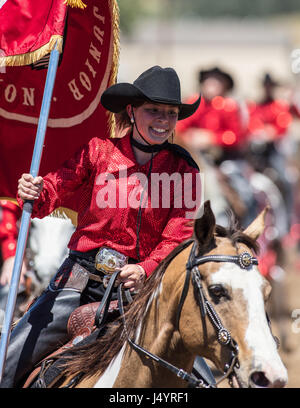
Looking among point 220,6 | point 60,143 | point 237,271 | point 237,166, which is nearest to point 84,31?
point 60,143

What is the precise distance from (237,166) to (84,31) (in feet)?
20.5

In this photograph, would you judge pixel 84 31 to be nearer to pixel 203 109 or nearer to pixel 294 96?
pixel 203 109

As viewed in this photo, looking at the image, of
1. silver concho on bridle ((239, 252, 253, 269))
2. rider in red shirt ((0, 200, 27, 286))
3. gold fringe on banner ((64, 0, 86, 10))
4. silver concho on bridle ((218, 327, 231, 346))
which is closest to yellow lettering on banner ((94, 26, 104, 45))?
gold fringe on banner ((64, 0, 86, 10))

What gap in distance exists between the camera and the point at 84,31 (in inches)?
177

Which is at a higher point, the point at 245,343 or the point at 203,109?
the point at 203,109

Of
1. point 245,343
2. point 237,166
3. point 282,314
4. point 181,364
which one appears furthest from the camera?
point 237,166

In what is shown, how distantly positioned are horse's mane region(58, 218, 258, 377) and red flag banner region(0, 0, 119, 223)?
1454 mm

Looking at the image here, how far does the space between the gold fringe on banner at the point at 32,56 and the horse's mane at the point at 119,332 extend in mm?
1424

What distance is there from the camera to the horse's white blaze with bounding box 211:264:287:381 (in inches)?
111

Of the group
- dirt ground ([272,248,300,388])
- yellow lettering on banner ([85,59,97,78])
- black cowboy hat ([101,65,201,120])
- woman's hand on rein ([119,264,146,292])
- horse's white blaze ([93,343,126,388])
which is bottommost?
dirt ground ([272,248,300,388])

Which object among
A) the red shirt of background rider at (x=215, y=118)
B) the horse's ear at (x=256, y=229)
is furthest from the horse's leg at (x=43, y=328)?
the red shirt of background rider at (x=215, y=118)

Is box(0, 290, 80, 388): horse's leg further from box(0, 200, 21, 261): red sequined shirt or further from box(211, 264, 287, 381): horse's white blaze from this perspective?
box(0, 200, 21, 261): red sequined shirt

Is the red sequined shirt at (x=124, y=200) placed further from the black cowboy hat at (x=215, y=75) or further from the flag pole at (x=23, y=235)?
the black cowboy hat at (x=215, y=75)

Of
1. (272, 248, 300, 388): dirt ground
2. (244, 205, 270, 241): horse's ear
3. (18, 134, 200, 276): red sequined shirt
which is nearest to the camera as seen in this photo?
(244, 205, 270, 241): horse's ear
